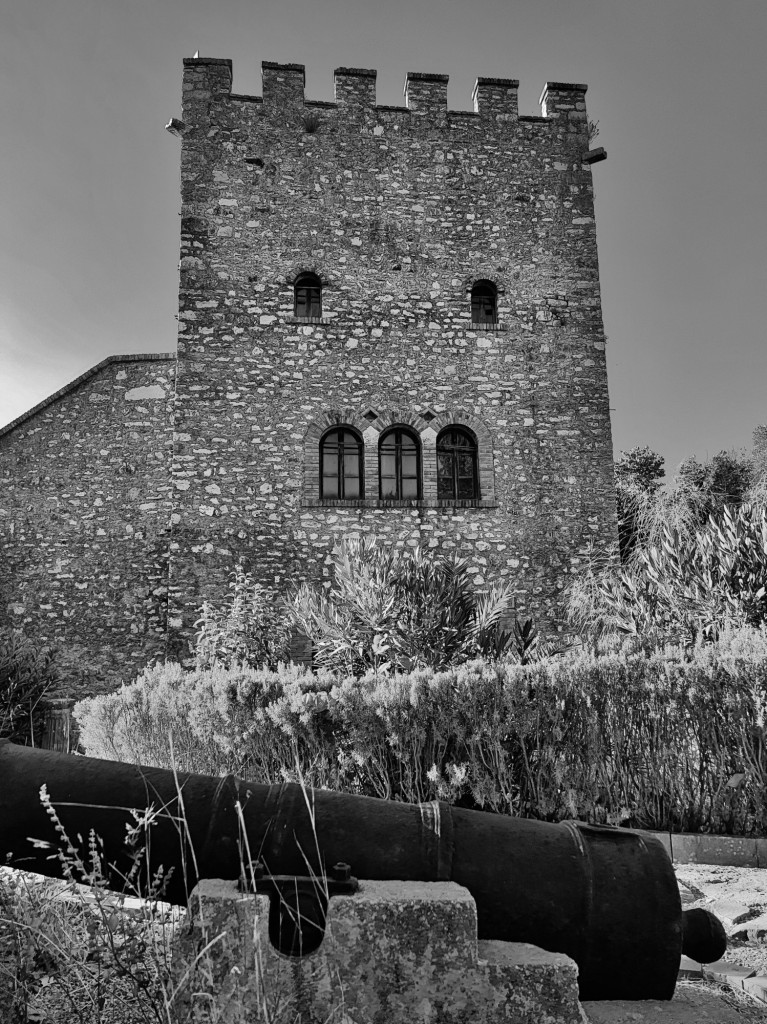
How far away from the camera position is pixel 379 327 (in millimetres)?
13180

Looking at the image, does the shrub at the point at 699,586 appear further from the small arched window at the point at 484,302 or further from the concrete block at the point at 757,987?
the concrete block at the point at 757,987

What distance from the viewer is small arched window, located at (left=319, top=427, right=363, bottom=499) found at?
12883 mm

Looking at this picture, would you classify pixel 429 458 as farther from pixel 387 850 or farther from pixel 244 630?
pixel 387 850

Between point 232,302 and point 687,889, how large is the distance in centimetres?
1097

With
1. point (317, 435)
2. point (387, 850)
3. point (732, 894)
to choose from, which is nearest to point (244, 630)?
point (317, 435)

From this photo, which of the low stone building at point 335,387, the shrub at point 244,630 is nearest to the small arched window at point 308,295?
the low stone building at point 335,387

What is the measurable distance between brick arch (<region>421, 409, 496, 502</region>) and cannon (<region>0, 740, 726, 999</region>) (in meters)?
10.4

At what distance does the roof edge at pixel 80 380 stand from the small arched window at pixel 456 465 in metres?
5.22

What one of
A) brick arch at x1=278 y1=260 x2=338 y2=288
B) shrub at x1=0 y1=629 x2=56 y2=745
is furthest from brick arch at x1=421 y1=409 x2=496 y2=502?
shrub at x1=0 y1=629 x2=56 y2=745

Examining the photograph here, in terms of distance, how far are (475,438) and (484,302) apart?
2.44 meters

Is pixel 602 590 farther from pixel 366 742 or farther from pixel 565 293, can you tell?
pixel 366 742

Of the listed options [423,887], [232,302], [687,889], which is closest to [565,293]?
[232,302]

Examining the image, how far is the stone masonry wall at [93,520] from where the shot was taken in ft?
43.0

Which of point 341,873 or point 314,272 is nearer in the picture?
point 341,873
